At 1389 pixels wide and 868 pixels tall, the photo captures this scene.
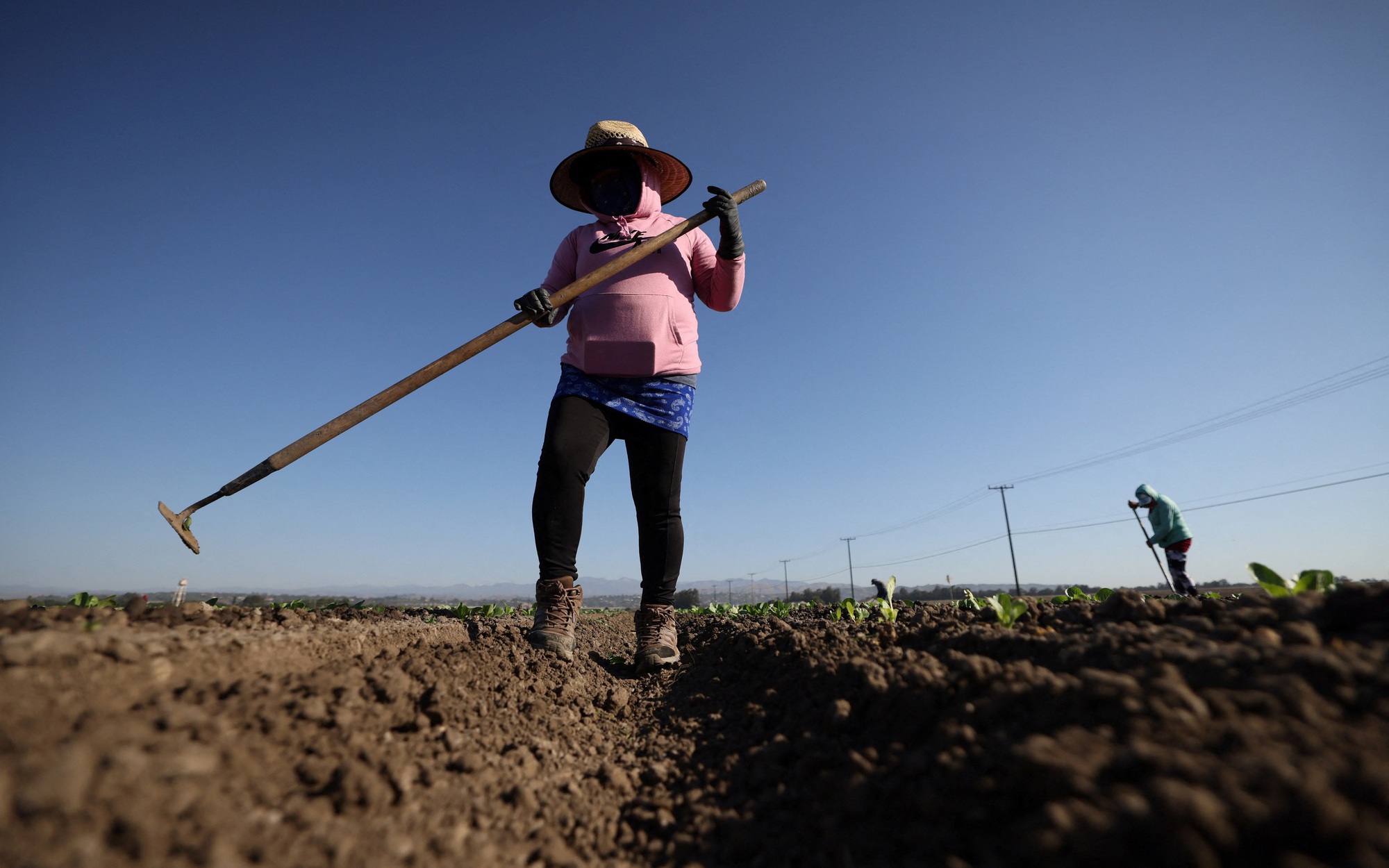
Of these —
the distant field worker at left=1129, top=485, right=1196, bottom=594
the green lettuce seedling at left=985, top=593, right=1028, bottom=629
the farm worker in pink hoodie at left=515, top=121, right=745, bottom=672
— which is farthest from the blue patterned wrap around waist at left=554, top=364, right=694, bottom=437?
the distant field worker at left=1129, top=485, right=1196, bottom=594

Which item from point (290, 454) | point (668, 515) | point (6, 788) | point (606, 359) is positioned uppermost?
point (606, 359)

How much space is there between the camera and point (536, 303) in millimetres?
2992

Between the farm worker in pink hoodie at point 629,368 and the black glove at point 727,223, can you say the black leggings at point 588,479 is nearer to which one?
the farm worker in pink hoodie at point 629,368

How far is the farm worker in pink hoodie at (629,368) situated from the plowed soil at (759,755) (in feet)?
3.10

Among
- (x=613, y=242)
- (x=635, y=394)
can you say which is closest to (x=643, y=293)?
(x=613, y=242)

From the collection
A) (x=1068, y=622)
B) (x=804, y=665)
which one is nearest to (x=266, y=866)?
(x=804, y=665)

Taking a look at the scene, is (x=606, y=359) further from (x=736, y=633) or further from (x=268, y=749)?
(x=268, y=749)

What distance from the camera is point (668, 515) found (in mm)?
2908

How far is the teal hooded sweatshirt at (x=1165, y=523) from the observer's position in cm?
900

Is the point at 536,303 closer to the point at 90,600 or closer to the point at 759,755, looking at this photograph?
the point at 759,755

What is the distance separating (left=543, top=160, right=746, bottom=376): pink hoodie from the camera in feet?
9.32

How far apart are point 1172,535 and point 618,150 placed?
10.6 metres

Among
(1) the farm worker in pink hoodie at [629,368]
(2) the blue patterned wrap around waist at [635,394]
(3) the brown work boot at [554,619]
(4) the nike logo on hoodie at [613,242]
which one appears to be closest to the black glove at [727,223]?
(1) the farm worker in pink hoodie at [629,368]

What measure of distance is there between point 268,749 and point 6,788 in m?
0.37
